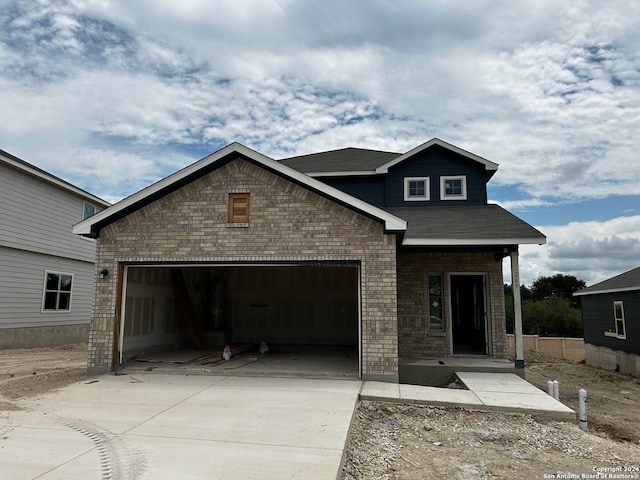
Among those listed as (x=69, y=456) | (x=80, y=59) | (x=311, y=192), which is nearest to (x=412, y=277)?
(x=311, y=192)

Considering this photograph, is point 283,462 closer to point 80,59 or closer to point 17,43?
point 80,59

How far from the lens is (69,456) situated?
15.6 ft

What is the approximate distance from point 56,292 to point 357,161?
42.3 ft

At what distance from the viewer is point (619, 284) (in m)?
17.1

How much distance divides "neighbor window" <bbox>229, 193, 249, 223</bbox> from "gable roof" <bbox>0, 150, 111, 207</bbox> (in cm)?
974

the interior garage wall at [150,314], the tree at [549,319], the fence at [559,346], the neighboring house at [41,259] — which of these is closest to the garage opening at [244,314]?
the interior garage wall at [150,314]

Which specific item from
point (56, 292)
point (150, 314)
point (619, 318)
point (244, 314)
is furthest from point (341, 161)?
point (56, 292)

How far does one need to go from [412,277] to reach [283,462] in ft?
27.4

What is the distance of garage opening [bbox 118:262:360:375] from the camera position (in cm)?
1232

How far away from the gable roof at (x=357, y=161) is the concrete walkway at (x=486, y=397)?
6.97 meters

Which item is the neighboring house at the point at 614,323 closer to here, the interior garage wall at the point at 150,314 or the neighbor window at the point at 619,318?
the neighbor window at the point at 619,318

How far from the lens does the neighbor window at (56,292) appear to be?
16.8 m

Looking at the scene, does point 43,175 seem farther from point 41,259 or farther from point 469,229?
point 469,229

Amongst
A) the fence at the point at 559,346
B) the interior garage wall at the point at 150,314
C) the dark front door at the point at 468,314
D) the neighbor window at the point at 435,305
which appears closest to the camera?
the interior garage wall at the point at 150,314
